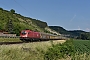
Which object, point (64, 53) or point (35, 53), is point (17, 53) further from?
point (64, 53)

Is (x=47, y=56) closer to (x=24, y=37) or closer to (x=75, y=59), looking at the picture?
(x=75, y=59)

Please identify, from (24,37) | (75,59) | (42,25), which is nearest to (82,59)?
(75,59)

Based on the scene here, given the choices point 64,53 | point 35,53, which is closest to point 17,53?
point 35,53

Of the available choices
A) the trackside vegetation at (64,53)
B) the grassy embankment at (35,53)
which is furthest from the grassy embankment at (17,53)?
the trackside vegetation at (64,53)

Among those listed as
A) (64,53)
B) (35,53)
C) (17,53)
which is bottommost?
(64,53)

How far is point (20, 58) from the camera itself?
15367 mm

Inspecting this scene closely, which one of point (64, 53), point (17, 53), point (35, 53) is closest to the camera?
point (17, 53)

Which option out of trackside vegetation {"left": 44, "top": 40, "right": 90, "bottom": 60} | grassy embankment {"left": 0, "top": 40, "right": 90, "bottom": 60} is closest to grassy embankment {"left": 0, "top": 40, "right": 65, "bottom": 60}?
grassy embankment {"left": 0, "top": 40, "right": 90, "bottom": 60}

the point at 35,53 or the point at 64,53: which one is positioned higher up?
the point at 35,53

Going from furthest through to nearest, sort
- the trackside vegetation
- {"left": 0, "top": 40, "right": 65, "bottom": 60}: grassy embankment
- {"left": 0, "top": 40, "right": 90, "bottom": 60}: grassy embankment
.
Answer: the trackside vegetation, {"left": 0, "top": 40, "right": 90, "bottom": 60}: grassy embankment, {"left": 0, "top": 40, "right": 65, "bottom": 60}: grassy embankment

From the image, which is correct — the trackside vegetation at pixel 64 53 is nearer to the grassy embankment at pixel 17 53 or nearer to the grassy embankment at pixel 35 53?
the grassy embankment at pixel 35 53

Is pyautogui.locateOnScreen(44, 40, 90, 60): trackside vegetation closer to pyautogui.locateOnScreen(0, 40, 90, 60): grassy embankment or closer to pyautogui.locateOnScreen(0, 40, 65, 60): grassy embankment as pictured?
pyautogui.locateOnScreen(0, 40, 90, 60): grassy embankment

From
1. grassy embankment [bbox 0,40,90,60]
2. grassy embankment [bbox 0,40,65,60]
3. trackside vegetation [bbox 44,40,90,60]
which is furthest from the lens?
trackside vegetation [bbox 44,40,90,60]

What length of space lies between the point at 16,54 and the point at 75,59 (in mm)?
6299
